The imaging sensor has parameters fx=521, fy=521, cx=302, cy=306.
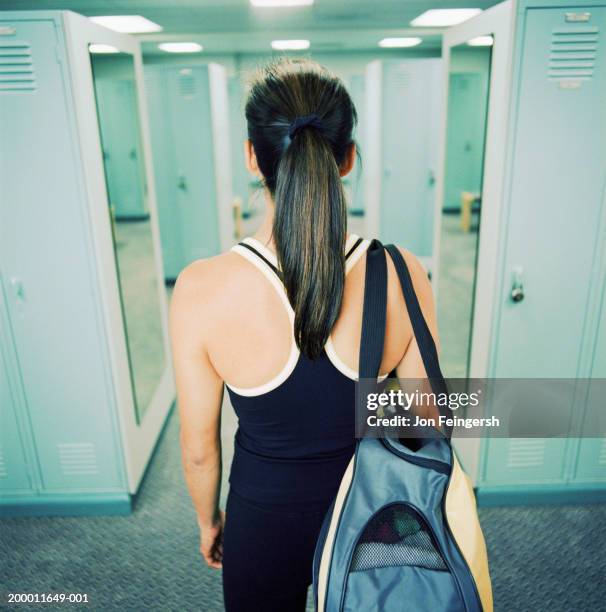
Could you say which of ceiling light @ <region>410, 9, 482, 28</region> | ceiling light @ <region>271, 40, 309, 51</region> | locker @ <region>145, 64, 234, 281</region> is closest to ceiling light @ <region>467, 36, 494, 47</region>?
ceiling light @ <region>410, 9, 482, 28</region>

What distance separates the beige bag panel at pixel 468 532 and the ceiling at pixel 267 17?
3044mm

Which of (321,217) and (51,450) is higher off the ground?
(321,217)

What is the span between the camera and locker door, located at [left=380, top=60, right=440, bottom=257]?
5188mm

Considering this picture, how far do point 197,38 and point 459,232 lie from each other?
3.16 m

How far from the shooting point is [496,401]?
91.7 inches

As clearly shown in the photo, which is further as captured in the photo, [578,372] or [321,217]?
[578,372]

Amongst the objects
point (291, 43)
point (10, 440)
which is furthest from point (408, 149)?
point (10, 440)

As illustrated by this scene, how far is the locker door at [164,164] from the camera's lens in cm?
497

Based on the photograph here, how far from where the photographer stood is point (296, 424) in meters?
0.94

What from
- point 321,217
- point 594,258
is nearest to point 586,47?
point 594,258

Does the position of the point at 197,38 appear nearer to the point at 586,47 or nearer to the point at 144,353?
the point at 144,353

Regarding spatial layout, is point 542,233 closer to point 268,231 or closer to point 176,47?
point 268,231

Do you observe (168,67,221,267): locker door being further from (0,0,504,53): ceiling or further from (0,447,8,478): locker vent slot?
(0,447,8,478): locker vent slot

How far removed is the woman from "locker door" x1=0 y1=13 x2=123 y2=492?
4.36 ft
